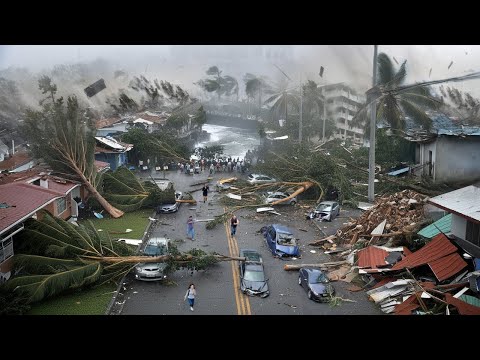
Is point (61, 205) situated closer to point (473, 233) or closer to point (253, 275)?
point (253, 275)

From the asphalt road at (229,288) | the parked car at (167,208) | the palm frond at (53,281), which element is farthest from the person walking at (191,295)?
the parked car at (167,208)

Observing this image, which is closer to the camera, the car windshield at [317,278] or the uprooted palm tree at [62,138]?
the car windshield at [317,278]

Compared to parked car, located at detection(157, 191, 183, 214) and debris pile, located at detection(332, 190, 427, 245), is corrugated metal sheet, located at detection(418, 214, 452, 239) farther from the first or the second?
parked car, located at detection(157, 191, 183, 214)

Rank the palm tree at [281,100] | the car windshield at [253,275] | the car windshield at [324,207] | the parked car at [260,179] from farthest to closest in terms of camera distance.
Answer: the palm tree at [281,100] < the parked car at [260,179] < the car windshield at [324,207] < the car windshield at [253,275]

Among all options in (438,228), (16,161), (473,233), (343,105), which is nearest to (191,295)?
(438,228)

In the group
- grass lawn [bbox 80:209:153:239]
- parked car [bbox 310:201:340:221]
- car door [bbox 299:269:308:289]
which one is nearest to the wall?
parked car [bbox 310:201:340:221]

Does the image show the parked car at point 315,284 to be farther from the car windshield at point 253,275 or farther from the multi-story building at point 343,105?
the multi-story building at point 343,105
